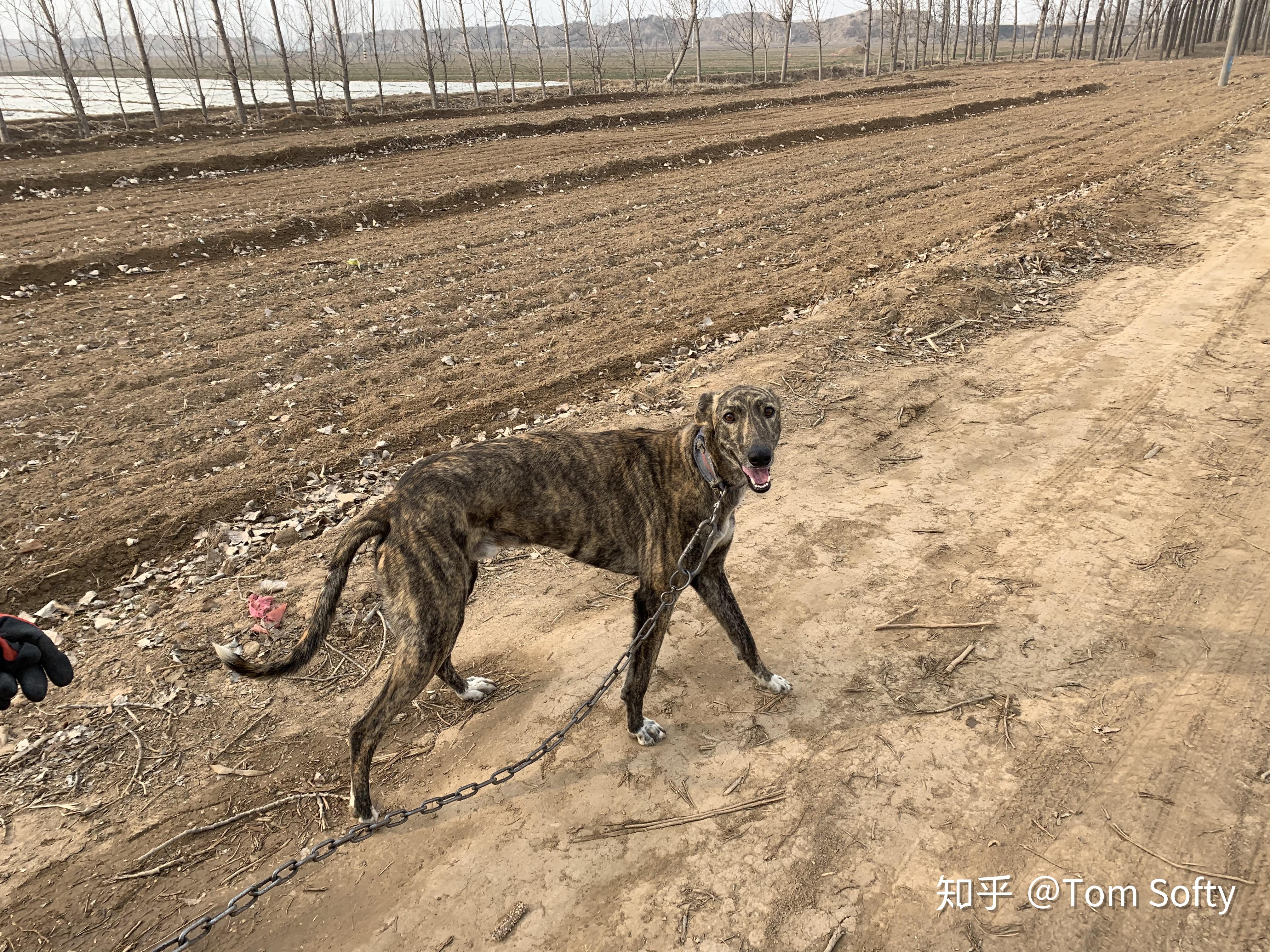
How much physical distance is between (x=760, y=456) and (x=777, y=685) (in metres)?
1.66

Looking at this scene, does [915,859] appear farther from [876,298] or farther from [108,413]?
[108,413]

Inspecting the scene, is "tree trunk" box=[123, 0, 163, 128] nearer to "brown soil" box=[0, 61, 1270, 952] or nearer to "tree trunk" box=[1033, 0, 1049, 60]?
"brown soil" box=[0, 61, 1270, 952]

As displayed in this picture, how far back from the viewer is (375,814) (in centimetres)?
405

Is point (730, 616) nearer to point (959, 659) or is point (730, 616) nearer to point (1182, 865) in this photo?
point (959, 659)

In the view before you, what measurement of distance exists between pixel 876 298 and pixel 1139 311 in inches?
139

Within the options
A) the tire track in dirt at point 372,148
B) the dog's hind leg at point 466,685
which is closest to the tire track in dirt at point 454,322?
the dog's hind leg at point 466,685

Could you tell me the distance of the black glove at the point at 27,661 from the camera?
9.94 feet

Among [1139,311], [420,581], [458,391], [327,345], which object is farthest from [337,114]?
[420,581]

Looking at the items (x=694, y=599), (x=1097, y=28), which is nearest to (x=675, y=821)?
(x=694, y=599)

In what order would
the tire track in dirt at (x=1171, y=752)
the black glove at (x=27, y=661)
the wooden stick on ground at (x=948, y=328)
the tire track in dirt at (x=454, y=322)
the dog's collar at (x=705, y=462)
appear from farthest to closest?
the wooden stick on ground at (x=948, y=328)
the tire track in dirt at (x=454, y=322)
the dog's collar at (x=705, y=462)
the tire track in dirt at (x=1171, y=752)
the black glove at (x=27, y=661)

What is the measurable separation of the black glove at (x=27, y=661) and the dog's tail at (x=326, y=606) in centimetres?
61

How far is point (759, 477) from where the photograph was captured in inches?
162

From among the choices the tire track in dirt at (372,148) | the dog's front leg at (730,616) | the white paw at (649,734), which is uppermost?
the tire track in dirt at (372,148)

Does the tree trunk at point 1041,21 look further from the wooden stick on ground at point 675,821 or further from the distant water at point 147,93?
the wooden stick on ground at point 675,821
